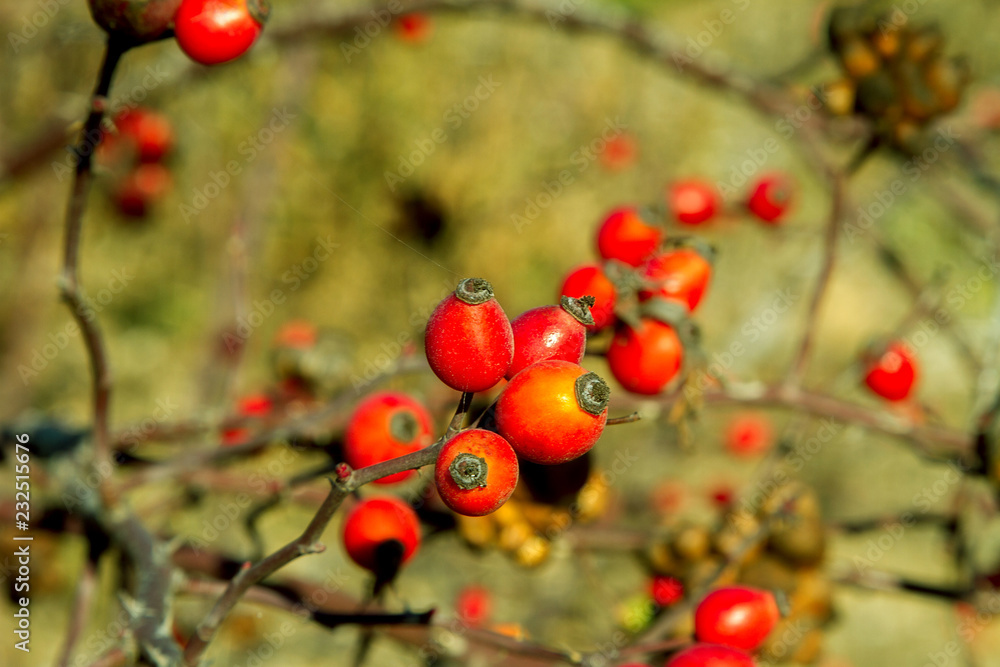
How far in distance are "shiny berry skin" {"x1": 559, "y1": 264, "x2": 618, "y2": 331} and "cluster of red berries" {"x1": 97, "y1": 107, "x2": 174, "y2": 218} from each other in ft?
11.7

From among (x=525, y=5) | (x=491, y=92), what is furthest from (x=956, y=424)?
(x=525, y=5)

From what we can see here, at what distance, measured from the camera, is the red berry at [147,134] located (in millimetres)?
4242

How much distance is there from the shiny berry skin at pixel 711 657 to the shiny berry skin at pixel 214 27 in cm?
119

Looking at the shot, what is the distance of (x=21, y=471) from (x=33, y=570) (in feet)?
6.40

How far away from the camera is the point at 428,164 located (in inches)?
266

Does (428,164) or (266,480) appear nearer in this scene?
(266,480)

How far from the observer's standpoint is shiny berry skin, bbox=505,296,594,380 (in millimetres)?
922

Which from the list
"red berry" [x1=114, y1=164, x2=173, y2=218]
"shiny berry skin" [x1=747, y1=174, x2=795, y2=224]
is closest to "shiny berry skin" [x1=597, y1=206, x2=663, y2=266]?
"shiny berry skin" [x1=747, y1=174, x2=795, y2=224]

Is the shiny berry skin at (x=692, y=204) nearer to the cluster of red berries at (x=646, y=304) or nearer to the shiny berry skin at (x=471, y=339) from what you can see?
the cluster of red berries at (x=646, y=304)

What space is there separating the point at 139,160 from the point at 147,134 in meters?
0.22

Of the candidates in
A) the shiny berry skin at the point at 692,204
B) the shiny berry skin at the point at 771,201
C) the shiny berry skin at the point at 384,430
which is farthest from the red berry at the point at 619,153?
the shiny berry skin at the point at 384,430

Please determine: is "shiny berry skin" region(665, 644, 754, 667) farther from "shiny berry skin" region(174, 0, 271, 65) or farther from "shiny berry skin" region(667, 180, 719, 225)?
"shiny berry skin" region(667, 180, 719, 225)

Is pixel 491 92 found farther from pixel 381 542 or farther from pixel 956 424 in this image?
pixel 381 542

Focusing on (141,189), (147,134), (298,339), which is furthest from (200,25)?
(141,189)
